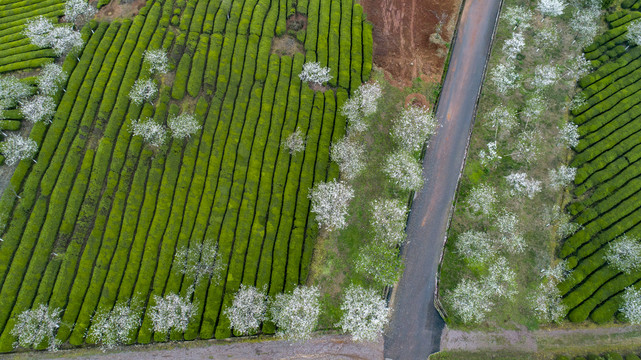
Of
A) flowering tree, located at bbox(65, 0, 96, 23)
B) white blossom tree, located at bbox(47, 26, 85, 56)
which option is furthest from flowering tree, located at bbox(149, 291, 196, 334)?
flowering tree, located at bbox(65, 0, 96, 23)

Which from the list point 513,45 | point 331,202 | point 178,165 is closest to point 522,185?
point 513,45

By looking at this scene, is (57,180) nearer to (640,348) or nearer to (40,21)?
(40,21)

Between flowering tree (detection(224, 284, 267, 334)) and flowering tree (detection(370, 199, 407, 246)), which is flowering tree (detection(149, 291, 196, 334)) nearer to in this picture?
flowering tree (detection(224, 284, 267, 334))

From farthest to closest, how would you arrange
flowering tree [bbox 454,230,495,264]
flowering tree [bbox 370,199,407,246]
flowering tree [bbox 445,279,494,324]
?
flowering tree [bbox 454,230,495,264] → flowering tree [bbox 370,199,407,246] → flowering tree [bbox 445,279,494,324]

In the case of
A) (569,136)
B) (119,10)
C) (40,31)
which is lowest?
(569,136)

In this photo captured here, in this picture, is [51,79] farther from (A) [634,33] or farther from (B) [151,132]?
(A) [634,33]

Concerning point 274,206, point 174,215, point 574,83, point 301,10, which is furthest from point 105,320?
point 574,83
